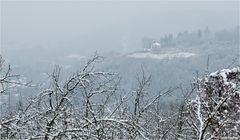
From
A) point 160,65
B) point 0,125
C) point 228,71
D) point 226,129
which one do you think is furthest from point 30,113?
point 160,65

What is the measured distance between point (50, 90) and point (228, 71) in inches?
329

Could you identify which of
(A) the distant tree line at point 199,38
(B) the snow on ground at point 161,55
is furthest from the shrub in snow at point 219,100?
(A) the distant tree line at point 199,38

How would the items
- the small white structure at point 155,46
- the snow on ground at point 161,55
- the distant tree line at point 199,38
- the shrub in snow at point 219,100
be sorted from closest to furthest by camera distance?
the shrub in snow at point 219,100
the snow on ground at point 161,55
the small white structure at point 155,46
the distant tree line at point 199,38

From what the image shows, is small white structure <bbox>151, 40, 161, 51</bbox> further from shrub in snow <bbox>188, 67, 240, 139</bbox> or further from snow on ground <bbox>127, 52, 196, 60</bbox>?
shrub in snow <bbox>188, 67, 240, 139</bbox>

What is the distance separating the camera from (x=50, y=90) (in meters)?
6.23

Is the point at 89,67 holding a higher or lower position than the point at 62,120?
higher

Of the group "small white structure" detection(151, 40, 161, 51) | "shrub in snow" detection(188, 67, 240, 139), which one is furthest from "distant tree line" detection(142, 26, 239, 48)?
"shrub in snow" detection(188, 67, 240, 139)

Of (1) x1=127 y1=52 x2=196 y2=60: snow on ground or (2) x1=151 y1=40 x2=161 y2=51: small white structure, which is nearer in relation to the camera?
(1) x1=127 y1=52 x2=196 y2=60: snow on ground

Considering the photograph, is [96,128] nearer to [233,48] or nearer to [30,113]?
[30,113]

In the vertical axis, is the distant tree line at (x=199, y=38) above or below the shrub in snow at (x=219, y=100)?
above

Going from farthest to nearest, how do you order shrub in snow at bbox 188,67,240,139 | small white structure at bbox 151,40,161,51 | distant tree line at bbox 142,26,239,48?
1. distant tree line at bbox 142,26,239,48
2. small white structure at bbox 151,40,161,51
3. shrub in snow at bbox 188,67,240,139

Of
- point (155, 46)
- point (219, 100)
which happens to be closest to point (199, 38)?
point (155, 46)

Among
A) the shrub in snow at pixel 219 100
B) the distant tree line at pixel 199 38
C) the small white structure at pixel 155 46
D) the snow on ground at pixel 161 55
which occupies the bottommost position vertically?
the shrub in snow at pixel 219 100

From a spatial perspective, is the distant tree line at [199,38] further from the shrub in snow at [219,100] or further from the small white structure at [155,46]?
the shrub in snow at [219,100]
